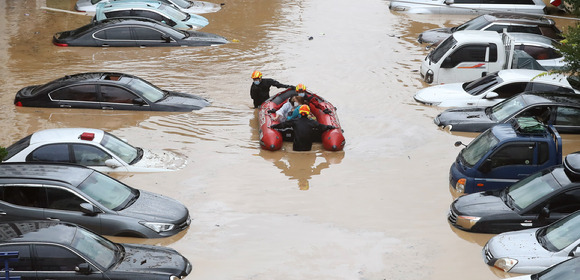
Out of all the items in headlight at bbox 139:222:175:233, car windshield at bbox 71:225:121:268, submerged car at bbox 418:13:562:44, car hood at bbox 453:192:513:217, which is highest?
car windshield at bbox 71:225:121:268

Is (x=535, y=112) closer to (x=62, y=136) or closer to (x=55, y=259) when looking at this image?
(x=62, y=136)

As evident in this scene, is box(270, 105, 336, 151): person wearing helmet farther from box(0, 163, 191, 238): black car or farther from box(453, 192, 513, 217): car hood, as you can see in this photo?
box(0, 163, 191, 238): black car

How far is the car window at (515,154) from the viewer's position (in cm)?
1515

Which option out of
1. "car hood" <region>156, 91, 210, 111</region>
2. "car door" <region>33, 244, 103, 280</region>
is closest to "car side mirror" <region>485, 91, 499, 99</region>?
"car hood" <region>156, 91, 210, 111</region>

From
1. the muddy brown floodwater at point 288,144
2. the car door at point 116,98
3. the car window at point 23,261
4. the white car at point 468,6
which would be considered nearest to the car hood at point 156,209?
the muddy brown floodwater at point 288,144

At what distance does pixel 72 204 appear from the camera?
1296cm

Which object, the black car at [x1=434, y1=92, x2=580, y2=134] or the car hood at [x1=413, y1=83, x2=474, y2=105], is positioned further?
the car hood at [x1=413, y1=83, x2=474, y2=105]

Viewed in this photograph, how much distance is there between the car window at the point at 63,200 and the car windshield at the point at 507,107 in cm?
964

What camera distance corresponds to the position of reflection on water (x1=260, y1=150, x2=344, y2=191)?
17.0m

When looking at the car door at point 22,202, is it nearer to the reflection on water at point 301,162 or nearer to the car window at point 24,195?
the car window at point 24,195

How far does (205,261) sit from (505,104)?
9036mm

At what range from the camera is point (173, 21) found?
28.4 metres

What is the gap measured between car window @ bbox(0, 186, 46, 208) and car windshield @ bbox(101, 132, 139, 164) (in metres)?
2.88

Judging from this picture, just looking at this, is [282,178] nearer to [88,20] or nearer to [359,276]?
[359,276]
